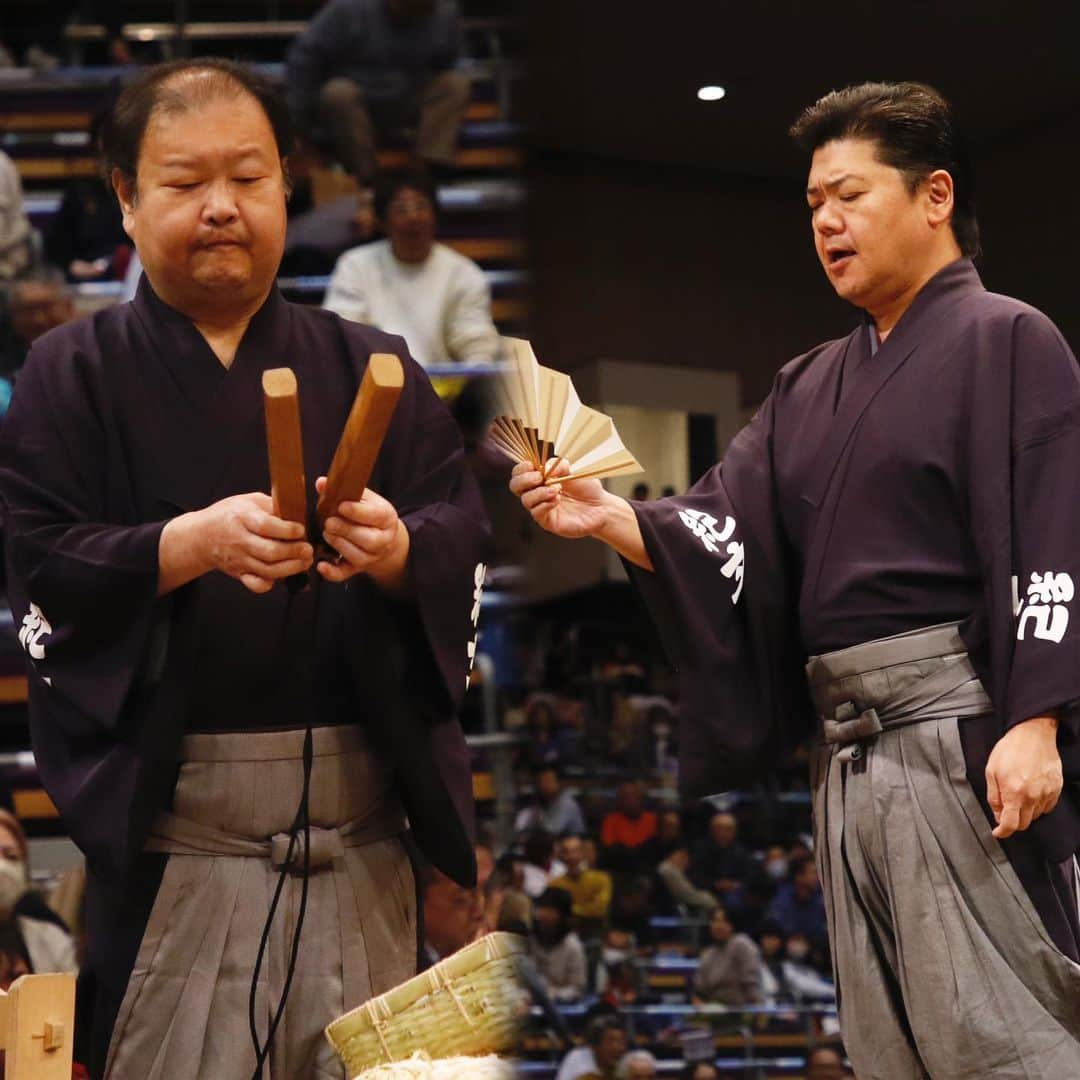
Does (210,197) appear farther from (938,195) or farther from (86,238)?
(86,238)

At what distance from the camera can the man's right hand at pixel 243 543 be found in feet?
4.42

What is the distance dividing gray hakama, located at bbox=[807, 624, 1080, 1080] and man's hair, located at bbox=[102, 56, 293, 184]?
2.68ft

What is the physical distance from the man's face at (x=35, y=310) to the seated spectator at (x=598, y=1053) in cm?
256

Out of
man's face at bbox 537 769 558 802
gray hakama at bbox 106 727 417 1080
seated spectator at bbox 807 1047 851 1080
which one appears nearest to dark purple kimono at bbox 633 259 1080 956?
gray hakama at bbox 106 727 417 1080

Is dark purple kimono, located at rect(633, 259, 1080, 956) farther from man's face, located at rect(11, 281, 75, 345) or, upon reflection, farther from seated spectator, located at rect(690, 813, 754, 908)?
seated spectator, located at rect(690, 813, 754, 908)

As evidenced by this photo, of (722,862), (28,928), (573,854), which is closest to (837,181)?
(28,928)

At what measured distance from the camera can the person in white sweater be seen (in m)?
4.20

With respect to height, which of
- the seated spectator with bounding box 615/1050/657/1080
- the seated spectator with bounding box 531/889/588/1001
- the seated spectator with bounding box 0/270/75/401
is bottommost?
the seated spectator with bounding box 615/1050/657/1080

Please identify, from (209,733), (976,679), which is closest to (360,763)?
(209,733)

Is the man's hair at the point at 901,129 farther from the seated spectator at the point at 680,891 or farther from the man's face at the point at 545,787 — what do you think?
the seated spectator at the point at 680,891

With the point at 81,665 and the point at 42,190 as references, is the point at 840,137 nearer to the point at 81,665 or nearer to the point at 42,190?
the point at 81,665

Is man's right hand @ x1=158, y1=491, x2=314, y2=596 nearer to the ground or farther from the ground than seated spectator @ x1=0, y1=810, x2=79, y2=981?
farther from the ground

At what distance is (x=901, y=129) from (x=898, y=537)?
18.5 inches

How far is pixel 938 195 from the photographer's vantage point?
1.86m
